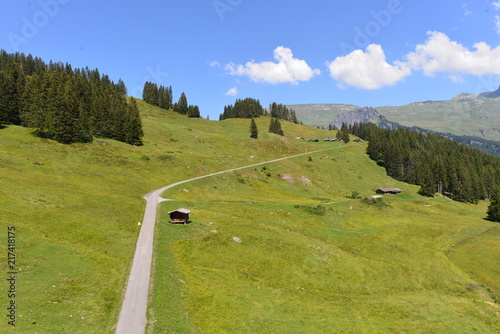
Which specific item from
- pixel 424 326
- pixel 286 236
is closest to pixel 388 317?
pixel 424 326

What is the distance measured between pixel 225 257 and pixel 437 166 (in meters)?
149

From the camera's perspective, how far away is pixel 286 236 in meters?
49.4

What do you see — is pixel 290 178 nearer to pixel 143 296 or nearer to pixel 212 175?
pixel 212 175

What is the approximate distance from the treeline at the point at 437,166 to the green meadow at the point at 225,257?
64603mm

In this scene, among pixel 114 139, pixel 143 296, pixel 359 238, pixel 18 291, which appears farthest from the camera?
pixel 114 139

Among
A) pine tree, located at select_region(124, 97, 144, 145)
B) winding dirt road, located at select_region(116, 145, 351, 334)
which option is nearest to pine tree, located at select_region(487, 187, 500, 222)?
winding dirt road, located at select_region(116, 145, 351, 334)

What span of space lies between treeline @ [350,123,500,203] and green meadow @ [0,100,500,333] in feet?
212

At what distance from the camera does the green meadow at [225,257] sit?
2397 cm

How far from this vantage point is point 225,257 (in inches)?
1511

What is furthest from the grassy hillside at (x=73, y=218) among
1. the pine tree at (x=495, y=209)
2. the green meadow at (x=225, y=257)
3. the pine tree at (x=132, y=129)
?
the pine tree at (x=495, y=209)

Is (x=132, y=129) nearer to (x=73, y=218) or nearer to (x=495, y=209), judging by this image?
(x=73, y=218)

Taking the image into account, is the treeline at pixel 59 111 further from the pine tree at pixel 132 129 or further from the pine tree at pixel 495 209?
the pine tree at pixel 495 209

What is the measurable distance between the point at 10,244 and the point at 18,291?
10.6 meters

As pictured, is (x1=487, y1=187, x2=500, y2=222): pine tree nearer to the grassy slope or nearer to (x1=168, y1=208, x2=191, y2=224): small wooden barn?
the grassy slope
